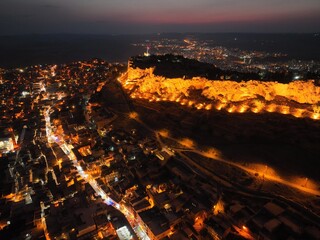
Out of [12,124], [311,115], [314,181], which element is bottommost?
[12,124]

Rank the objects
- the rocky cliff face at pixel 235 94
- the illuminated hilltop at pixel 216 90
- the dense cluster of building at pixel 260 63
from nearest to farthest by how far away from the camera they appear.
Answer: the rocky cliff face at pixel 235 94
the illuminated hilltop at pixel 216 90
the dense cluster of building at pixel 260 63

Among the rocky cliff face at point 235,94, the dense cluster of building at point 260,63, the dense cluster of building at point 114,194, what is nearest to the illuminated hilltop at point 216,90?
the rocky cliff face at point 235,94

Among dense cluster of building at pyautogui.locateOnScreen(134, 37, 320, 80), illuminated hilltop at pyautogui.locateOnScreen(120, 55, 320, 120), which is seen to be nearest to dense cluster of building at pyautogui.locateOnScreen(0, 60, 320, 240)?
illuminated hilltop at pyautogui.locateOnScreen(120, 55, 320, 120)

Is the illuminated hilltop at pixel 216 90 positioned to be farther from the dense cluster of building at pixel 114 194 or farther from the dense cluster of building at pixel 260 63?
the dense cluster of building at pixel 114 194

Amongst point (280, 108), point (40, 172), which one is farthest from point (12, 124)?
point (280, 108)

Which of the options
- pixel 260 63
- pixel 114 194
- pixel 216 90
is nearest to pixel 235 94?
pixel 216 90

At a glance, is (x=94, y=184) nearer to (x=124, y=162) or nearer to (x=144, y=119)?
(x=124, y=162)

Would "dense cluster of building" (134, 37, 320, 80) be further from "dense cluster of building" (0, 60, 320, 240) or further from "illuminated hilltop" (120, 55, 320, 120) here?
"dense cluster of building" (0, 60, 320, 240)
